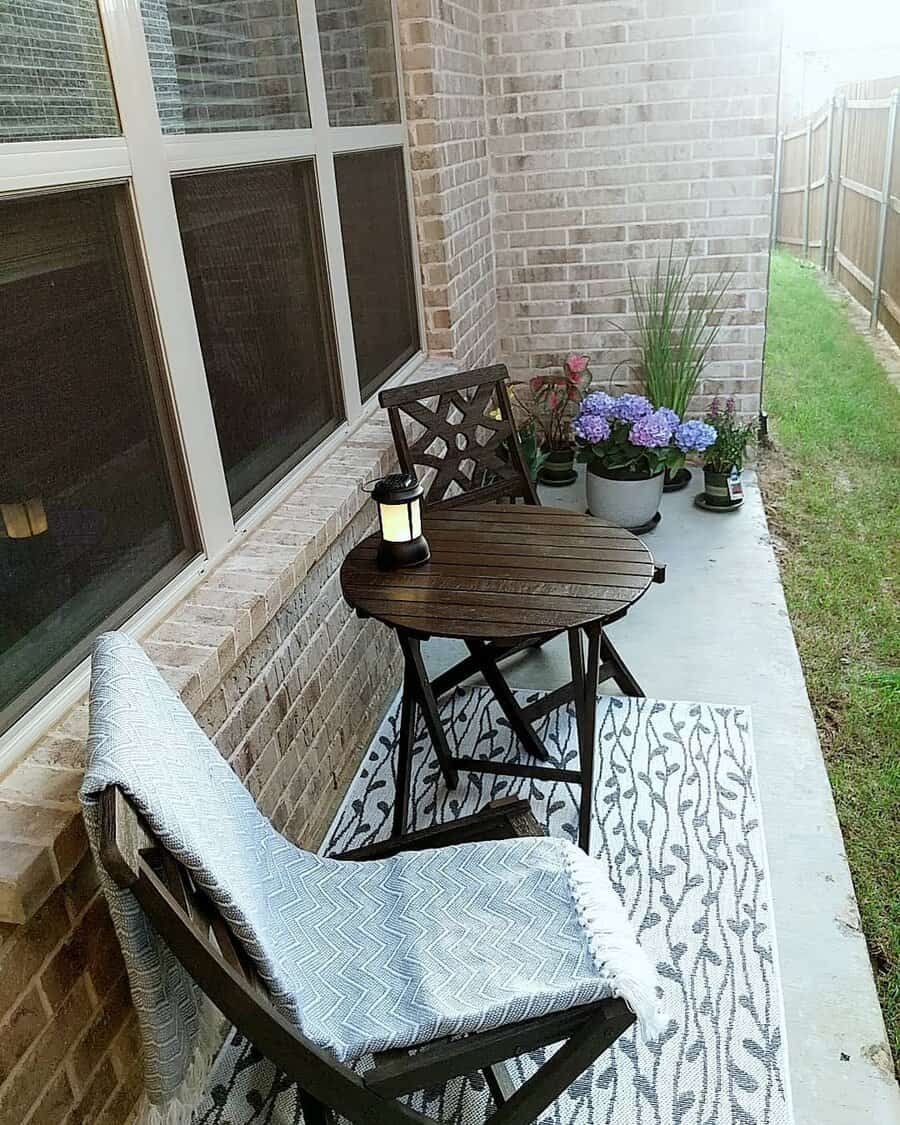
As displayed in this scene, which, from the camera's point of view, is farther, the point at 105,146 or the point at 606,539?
the point at 606,539

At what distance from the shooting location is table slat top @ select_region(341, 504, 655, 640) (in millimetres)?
1987

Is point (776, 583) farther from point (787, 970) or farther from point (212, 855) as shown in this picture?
point (212, 855)

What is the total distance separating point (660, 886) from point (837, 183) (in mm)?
9096

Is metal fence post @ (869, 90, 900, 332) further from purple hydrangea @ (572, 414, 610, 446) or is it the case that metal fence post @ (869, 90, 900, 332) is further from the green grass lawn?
purple hydrangea @ (572, 414, 610, 446)

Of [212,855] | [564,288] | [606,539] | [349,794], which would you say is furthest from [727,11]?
[212,855]

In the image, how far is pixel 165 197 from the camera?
6.11 ft

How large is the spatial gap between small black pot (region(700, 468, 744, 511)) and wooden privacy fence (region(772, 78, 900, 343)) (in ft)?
6.68

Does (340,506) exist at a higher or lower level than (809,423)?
higher

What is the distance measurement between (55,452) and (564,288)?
332 centimetres

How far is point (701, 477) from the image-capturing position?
4477 millimetres

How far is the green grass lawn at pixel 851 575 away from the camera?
2.21 m

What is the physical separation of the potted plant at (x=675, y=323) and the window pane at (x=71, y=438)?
2.91 meters

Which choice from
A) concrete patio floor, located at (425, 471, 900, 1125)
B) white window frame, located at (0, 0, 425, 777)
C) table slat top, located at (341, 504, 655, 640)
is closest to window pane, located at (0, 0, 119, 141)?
white window frame, located at (0, 0, 425, 777)

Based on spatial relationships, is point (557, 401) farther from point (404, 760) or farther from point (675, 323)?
point (404, 760)
